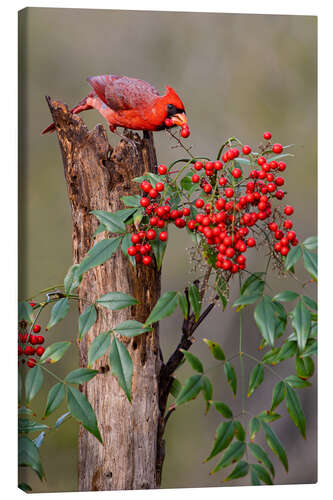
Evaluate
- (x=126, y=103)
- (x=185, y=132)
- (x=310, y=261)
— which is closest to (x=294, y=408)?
(x=310, y=261)

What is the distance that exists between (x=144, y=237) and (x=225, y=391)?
0.57 meters

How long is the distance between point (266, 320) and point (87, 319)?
501 mm

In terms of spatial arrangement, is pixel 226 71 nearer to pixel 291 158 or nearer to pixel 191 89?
pixel 191 89

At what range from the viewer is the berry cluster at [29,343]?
205 cm

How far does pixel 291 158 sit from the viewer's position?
2.22 meters

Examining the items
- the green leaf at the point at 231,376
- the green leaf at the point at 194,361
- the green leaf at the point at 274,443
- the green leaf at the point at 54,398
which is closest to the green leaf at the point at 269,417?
the green leaf at the point at 274,443

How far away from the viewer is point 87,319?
2.01 metres

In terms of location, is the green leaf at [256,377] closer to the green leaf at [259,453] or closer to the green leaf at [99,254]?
the green leaf at [259,453]

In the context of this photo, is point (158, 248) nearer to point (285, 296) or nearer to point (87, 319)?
point (87, 319)

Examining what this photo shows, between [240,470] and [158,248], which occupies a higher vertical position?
[158,248]

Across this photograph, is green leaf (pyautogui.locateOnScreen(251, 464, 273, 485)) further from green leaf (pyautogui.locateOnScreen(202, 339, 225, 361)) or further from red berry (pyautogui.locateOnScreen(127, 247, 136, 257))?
red berry (pyautogui.locateOnScreen(127, 247, 136, 257))

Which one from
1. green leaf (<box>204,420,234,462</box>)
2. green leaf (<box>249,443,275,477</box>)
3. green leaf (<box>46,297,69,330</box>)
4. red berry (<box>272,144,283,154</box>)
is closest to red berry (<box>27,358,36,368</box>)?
green leaf (<box>46,297,69,330</box>)

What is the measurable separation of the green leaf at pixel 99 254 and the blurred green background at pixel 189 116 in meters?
0.15

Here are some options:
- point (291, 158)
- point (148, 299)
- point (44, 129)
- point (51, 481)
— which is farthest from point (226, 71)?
point (51, 481)
